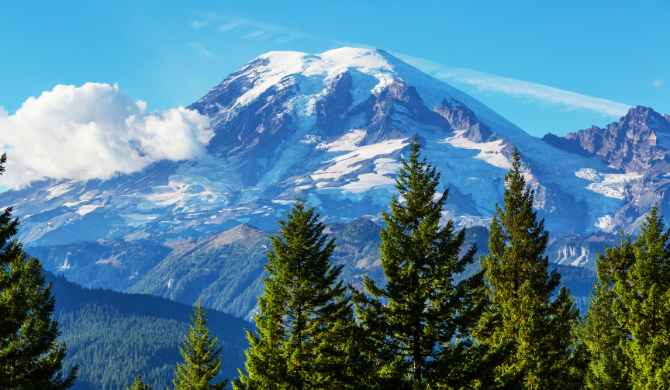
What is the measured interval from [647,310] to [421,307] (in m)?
23.0

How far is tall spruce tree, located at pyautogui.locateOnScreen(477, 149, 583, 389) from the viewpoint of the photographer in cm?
3178

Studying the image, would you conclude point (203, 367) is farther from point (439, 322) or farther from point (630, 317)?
point (630, 317)

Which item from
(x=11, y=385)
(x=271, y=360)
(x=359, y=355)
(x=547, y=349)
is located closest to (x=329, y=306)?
(x=271, y=360)

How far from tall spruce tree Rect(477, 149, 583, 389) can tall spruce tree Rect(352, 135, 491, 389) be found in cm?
729

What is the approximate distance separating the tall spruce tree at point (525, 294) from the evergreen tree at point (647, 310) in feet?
14.5

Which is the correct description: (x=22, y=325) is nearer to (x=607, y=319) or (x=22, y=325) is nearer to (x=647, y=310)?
(x=647, y=310)

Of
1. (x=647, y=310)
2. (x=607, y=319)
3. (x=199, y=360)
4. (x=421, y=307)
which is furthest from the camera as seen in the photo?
(x=607, y=319)

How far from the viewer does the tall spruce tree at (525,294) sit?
31.8m

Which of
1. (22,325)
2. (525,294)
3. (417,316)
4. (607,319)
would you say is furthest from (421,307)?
(607,319)

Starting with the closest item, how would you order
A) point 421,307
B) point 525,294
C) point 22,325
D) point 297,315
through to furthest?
point 421,307, point 22,325, point 297,315, point 525,294

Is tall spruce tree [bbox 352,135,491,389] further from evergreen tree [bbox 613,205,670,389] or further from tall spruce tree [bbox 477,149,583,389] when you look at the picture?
evergreen tree [bbox 613,205,670,389]

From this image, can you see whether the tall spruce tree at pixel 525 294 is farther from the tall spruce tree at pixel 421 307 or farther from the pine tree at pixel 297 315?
the pine tree at pixel 297 315

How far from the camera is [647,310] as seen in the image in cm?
3781

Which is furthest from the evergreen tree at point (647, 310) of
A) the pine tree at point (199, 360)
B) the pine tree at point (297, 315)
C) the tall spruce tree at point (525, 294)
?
the pine tree at point (199, 360)
